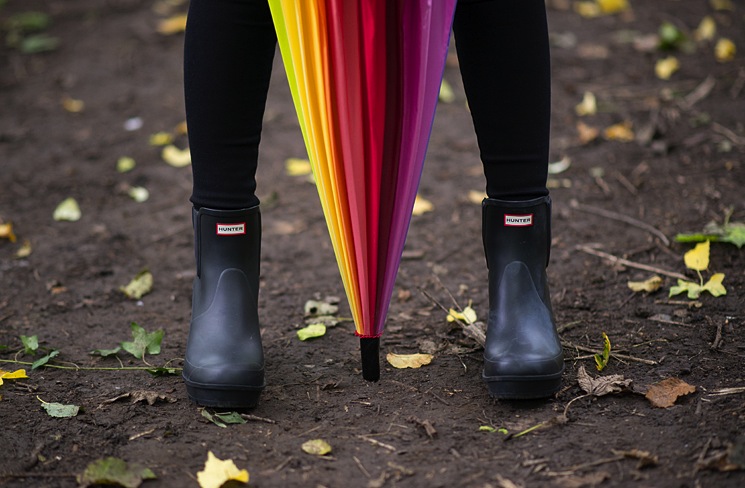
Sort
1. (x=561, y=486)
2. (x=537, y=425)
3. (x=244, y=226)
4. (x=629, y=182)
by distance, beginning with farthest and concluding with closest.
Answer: (x=629, y=182) → (x=244, y=226) → (x=537, y=425) → (x=561, y=486)

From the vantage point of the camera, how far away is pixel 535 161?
136cm

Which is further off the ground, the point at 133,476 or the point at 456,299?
the point at 133,476

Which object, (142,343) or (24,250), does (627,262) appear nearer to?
(142,343)

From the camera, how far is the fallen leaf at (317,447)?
1.24 m

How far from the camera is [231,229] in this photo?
4.55ft

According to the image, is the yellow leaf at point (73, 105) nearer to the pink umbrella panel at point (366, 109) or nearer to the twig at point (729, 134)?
the pink umbrella panel at point (366, 109)

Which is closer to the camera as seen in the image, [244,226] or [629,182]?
[244,226]

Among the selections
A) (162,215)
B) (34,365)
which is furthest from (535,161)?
(162,215)

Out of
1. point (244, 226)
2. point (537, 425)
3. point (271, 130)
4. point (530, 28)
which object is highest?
point (530, 28)

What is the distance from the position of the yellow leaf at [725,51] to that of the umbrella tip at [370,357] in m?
2.13

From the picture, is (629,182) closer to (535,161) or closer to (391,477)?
(535,161)

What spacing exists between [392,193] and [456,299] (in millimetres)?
529

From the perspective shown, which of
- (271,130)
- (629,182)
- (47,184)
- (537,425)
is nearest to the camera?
(537,425)

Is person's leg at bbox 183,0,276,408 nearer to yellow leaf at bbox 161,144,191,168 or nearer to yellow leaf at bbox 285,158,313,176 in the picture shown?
yellow leaf at bbox 285,158,313,176
